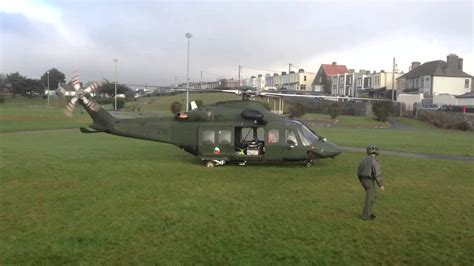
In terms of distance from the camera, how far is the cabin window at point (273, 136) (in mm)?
18422

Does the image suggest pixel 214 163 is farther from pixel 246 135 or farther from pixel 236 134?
pixel 246 135

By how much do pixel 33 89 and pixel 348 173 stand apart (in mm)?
136463

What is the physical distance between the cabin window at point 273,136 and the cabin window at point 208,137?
8.43ft

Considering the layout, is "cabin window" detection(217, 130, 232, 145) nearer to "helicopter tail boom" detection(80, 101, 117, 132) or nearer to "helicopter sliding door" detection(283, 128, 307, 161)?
"helicopter sliding door" detection(283, 128, 307, 161)

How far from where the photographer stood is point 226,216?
35.4 feet

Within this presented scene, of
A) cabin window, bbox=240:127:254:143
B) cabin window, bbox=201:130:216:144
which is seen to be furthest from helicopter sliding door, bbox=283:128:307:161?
cabin window, bbox=201:130:216:144

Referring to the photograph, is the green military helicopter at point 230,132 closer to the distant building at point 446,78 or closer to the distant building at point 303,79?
the distant building at point 446,78

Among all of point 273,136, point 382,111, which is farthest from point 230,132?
point 382,111

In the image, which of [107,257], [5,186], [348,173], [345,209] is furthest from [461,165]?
[5,186]

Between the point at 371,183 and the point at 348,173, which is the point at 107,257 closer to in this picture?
the point at 371,183

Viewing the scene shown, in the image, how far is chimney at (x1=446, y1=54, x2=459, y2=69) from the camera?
88.5 metres

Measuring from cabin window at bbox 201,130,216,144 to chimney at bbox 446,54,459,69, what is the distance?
279 feet

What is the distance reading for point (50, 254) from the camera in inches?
323

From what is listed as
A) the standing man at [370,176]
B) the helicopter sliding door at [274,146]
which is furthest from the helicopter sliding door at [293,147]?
the standing man at [370,176]
